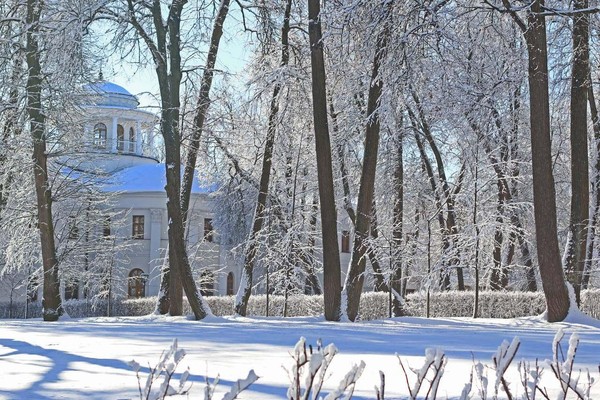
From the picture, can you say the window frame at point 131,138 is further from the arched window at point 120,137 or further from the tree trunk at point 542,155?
the tree trunk at point 542,155

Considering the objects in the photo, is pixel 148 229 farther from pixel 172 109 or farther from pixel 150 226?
pixel 172 109

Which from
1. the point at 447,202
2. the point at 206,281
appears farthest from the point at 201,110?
the point at 206,281

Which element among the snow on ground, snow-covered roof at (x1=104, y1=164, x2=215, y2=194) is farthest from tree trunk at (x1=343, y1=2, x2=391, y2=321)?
snow-covered roof at (x1=104, y1=164, x2=215, y2=194)

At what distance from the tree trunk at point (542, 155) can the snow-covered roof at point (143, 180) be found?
34.2m

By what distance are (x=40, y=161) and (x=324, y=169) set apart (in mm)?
8527

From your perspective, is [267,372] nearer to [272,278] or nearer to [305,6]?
[305,6]

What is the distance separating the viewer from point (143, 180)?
49.2 meters

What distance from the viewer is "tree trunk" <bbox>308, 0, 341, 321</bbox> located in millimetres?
14078

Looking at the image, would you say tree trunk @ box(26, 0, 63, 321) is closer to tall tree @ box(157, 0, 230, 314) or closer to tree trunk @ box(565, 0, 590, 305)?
tall tree @ box(157, 0, 230, 314)

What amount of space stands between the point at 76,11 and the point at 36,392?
12.2 m

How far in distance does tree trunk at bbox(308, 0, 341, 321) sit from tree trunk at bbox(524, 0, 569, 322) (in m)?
3.29

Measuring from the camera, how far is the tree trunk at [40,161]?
18719 mm

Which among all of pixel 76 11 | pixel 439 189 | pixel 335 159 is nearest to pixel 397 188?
pixel 439 189

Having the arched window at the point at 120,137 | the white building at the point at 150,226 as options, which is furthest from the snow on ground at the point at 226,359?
the arched window at the point at 120,137
